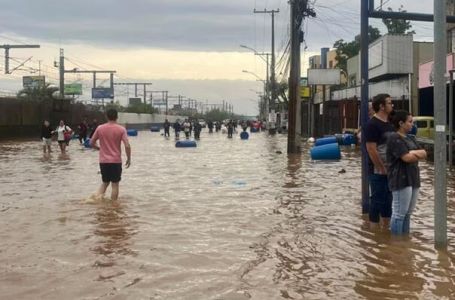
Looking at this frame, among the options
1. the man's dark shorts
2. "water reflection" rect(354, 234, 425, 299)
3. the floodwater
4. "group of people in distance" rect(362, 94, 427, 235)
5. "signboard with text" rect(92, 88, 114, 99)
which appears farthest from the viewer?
"signboard with text" rect(92, 88, 114, 99)

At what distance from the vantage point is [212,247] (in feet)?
25.0

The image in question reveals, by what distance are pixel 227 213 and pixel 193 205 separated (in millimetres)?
1137

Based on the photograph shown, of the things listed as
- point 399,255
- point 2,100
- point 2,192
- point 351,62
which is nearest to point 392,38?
point 351,62

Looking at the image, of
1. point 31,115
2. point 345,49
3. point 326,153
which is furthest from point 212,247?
point 345,49

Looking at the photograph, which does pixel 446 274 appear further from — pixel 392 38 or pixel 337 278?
pixel 392 38

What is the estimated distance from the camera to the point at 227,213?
10.3 m

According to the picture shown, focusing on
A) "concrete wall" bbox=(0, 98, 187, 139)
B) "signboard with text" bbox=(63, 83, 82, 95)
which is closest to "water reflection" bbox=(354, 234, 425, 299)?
"concrete wall" bbox=(0, 98, 187, 139)

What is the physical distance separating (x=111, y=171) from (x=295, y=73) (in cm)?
1666

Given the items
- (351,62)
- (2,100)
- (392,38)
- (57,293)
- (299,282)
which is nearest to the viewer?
(57,293)

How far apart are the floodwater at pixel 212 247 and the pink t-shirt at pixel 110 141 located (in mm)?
821

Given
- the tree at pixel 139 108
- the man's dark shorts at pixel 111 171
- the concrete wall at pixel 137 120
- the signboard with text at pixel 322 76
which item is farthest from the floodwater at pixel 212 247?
the tree at pixel 139 108

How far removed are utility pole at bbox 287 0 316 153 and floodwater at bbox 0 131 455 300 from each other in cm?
1293

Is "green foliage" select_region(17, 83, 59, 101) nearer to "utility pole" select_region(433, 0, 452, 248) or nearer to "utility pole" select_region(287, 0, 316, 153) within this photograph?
"utility pole" select_region(287, 0, 316, 153)

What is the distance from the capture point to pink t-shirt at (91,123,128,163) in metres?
10.9
